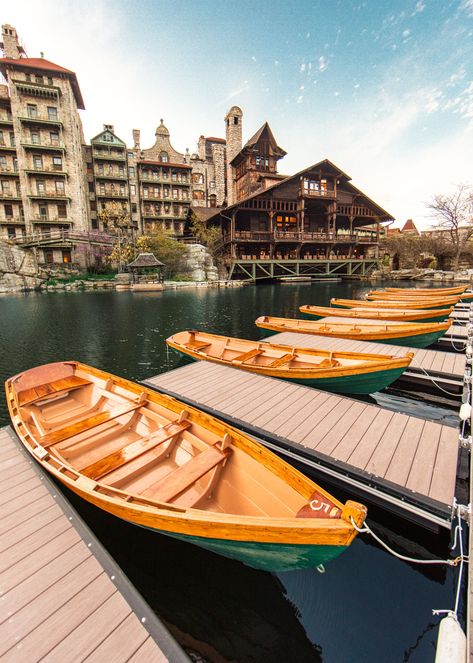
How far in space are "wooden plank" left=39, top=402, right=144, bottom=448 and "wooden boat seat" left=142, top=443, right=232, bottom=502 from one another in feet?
6.30

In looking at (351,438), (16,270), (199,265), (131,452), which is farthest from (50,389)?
(16,270)

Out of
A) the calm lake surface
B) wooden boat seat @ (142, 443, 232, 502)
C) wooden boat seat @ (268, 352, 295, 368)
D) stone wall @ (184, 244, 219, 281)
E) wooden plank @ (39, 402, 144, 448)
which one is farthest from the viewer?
stone wall @ (184, 244, 219, 281)

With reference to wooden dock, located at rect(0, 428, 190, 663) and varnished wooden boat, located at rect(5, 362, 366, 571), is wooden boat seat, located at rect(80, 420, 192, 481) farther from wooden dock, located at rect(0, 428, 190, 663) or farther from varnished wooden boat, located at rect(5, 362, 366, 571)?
wooden dock, located at rect(0, 428, 190, 663)

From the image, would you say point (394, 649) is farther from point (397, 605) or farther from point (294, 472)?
point (294, 472)

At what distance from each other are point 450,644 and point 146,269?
43.7 meters

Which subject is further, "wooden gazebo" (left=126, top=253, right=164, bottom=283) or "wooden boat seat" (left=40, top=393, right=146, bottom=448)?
"wooden gazebo" (left=126, top=253, right=164, bottom=283)

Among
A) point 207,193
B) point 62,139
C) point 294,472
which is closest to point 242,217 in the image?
point 207,193

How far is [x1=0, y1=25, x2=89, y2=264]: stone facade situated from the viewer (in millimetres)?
40219

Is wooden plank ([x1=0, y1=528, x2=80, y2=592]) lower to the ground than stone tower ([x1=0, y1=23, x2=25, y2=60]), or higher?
lower

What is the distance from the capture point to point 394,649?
9.82 feet

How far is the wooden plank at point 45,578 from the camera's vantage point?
272 centimetres

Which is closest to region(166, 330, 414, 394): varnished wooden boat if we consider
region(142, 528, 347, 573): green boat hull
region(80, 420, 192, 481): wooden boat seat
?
region(80, 420, 192, 481): wooden boat seat

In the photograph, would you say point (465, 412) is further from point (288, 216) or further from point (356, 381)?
point (288, 216)

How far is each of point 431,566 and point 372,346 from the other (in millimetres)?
7613
